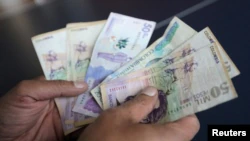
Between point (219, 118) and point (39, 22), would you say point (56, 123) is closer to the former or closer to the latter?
point (219, 118)

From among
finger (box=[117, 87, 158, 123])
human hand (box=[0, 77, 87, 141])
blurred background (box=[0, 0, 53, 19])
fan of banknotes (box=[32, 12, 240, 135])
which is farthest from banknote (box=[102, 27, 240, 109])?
blurred background (box=[0, 0, 53, 19])

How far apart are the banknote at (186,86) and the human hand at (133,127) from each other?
14 centimetres

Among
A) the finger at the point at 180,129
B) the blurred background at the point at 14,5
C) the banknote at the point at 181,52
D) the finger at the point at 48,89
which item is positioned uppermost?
the blurred background at the point at 14,5

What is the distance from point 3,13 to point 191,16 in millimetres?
1165

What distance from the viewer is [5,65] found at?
4.47ft

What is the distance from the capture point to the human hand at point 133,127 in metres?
0.61

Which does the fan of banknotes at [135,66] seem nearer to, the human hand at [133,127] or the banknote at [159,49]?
the banknote at [159,49]

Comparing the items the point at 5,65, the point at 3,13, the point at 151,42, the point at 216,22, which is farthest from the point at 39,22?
the point at 216,22

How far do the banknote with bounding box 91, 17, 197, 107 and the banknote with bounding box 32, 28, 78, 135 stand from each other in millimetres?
183

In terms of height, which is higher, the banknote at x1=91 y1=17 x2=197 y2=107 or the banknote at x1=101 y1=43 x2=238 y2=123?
the banknote at x1=91 y1=17 x2=197 y2=107

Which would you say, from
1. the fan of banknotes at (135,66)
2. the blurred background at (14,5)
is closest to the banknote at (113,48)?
the fan of banknotes at (135,66)

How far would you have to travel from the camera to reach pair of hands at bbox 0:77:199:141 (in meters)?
0.62

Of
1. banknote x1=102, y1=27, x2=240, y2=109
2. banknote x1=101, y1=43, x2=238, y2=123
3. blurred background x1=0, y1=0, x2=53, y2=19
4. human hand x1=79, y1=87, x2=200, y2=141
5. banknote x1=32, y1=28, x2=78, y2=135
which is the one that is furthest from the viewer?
blurred background x1=0, y1=0, x2=53, y2=19

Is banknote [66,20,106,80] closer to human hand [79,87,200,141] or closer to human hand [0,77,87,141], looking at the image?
human hand [0,77,87,141]
